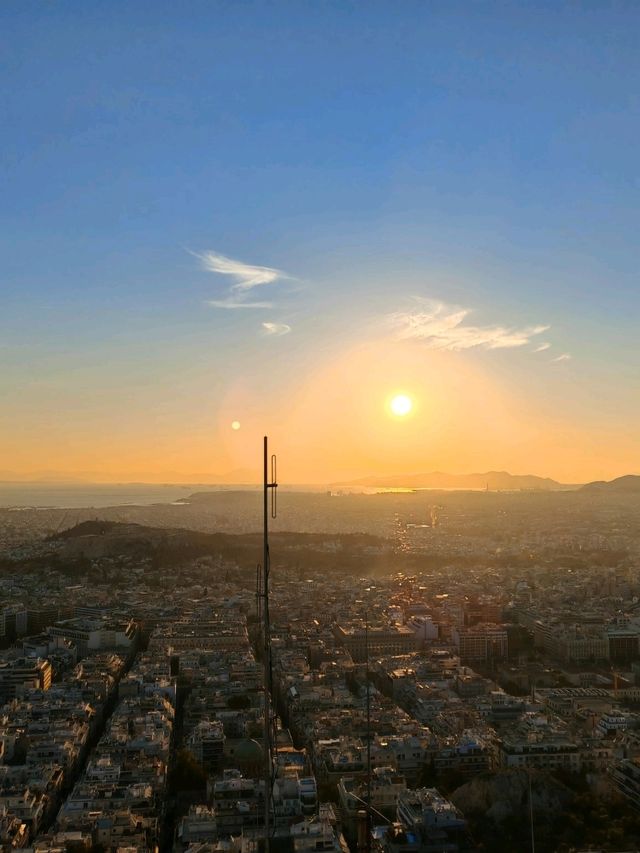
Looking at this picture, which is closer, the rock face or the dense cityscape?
the dense cityscape

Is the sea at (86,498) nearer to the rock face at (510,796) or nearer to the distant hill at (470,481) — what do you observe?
the distant hill at (470,481)

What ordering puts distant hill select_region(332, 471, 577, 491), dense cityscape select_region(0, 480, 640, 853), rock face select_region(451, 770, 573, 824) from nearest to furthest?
1. dense cityscape select_region(0, 480, 640, 853)
2. rock face select_region(451, 770, 573, 824)
3. distant hill select_region(332, 471, 577, 491)

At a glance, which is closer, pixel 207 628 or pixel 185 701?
pixel 185 701

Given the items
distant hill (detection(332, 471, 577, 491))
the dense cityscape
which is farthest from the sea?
the dense cityscape

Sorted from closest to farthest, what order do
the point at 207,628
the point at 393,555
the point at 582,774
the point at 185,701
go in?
the point at 582,774 < the point at 185,701 < the point at 207,628 < the point at 393,555

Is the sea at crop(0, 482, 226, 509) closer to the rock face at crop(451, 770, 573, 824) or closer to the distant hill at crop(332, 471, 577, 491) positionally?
the distant hill at crop(332, 471, 577, 491)

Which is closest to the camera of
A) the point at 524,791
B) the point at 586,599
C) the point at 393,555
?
the point at 524,791

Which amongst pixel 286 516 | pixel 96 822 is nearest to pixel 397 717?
pixel 96 822

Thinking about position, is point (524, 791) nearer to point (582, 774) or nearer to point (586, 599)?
point (582, 774)
